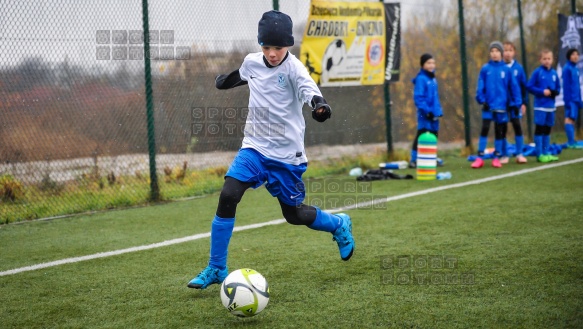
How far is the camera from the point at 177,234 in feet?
24.3

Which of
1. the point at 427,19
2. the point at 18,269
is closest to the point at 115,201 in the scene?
the point at 18,269

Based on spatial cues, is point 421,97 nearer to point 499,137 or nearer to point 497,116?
point 497,116

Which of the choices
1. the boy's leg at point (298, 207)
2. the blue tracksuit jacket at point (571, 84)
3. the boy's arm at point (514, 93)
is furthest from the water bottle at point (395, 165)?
the boy's leg at point (298, 207)

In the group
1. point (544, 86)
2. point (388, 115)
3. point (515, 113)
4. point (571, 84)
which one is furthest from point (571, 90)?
point (388, 115)

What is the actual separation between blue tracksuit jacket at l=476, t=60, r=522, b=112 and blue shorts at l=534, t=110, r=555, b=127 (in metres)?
0.77

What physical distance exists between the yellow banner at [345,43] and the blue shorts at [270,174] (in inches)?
256

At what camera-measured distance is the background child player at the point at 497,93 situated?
1243 centimetres

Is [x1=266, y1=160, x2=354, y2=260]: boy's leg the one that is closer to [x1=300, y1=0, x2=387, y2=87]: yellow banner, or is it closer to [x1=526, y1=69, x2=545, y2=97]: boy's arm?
[x1=300, y1=0, x2=387, y2=87]: yellow banner

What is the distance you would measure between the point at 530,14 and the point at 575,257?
533 inches

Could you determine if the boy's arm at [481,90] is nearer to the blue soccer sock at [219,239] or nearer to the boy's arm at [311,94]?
the boy's arm at [311,94]

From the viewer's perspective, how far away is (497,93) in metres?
12.4

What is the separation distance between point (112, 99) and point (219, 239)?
4973mm

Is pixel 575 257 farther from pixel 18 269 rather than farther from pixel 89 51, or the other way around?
pixel 89 51

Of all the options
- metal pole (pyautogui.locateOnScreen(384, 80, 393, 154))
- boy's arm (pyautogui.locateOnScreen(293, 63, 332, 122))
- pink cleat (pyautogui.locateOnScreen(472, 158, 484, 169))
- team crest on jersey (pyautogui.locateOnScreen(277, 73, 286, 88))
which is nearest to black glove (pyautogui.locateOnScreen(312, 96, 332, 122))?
boy's arm (pyautogui.locateOnScreen(293, 63, 332, 122))
